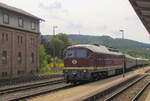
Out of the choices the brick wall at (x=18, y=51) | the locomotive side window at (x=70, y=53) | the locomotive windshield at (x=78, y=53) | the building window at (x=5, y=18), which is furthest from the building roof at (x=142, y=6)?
the building window at (x=5, y=18)

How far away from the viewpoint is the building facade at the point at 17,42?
45.4 m

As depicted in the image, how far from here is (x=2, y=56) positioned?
44.8 m

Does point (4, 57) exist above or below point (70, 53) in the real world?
below

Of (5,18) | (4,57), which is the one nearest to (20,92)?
(4,57)

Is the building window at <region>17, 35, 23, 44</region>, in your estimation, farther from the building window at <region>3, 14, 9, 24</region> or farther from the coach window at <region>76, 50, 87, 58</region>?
the coach window at <region>76, 50, 87, 58</region>

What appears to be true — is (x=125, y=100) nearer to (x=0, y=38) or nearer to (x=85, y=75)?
(x=85, y=75)

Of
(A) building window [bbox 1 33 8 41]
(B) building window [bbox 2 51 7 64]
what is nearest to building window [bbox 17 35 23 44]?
(A) building window [bbox 1 33 8 41]

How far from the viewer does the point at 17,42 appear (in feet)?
163

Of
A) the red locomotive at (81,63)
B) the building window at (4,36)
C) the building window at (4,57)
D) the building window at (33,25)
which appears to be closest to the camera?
the red locomotive at (81,63)

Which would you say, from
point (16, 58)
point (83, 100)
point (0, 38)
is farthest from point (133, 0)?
point (16, 58)

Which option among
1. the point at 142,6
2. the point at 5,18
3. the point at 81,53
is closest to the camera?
the point at 142,6

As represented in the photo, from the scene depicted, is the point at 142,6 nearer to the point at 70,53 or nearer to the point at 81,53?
the point at 81,53

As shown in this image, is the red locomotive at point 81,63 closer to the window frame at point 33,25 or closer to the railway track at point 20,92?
the railway track at point 20,92

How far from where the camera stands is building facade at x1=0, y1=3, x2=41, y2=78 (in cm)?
4544
